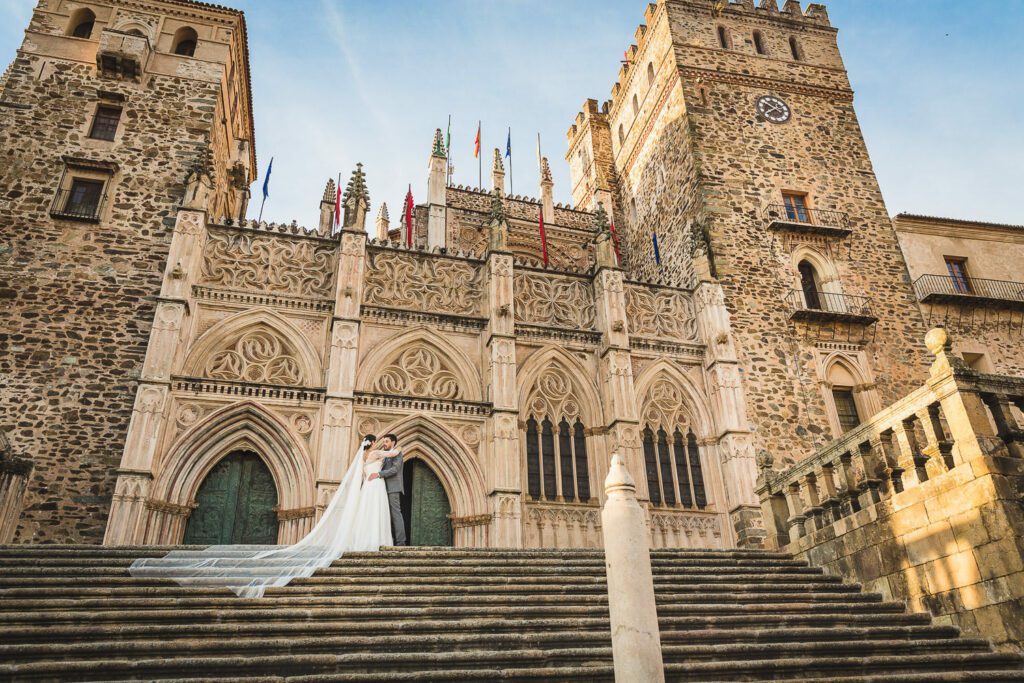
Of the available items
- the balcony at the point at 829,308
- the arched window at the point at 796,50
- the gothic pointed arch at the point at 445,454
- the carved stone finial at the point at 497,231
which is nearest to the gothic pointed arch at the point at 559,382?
the gothic pointed arch at the point at 445,454

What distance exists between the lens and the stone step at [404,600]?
25.6 feet

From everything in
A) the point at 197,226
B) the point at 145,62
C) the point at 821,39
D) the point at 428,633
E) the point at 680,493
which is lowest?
the point at 428,633

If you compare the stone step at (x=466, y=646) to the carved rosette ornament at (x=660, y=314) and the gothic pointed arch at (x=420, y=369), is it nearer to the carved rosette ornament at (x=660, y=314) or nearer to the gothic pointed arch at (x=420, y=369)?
the gothic pointed arch at (x=420, y=369)

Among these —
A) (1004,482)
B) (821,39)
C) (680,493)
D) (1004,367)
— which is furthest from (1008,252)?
(1004,482)

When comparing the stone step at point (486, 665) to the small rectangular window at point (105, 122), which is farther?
the small rectangular window at point (105, 122)

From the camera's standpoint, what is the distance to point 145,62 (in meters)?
19.9

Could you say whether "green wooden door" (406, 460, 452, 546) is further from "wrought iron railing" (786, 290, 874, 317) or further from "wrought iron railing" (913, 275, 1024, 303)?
"wrought iron railing" (913, 275, 1024, 303)

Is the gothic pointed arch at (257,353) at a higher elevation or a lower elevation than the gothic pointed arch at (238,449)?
higher

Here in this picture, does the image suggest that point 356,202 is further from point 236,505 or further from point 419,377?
point 236,505

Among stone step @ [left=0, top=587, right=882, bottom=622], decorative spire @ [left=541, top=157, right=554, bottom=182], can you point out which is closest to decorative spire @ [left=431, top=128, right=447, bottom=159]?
decorative spire @ [left=541, top=157, right=554, bottom=182]

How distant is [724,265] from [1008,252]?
10.9 m

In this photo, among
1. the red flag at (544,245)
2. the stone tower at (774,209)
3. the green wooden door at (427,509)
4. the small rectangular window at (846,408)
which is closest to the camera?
the green wooden door at (427,509)

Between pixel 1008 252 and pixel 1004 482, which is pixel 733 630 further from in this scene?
pixel 1008 252

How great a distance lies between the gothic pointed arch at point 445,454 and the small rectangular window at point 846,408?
32.6ft
